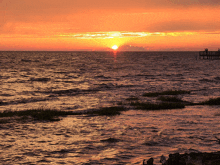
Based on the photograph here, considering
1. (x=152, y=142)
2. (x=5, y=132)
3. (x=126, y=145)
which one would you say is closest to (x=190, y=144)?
(x=152, y=142)

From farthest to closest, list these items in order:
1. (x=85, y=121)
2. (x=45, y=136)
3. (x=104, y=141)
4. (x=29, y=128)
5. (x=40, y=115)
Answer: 1. (x=40, y=115)
2. (x=85, y=121)
3. (x=29, y=128)
4. (x=45, y=136)
5. (x=104, y=141)

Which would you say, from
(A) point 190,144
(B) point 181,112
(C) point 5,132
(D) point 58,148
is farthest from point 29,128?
(B) point 181,112

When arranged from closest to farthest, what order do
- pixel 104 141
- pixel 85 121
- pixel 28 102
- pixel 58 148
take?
pixel 58 148 → pixel 104 141 → pixel 85 121 → pixel 28 102

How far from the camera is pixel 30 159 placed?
1138cm

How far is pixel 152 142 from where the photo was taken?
1349 cm

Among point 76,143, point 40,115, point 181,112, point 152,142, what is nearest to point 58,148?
point 76,143

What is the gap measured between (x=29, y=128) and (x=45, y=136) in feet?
7.60

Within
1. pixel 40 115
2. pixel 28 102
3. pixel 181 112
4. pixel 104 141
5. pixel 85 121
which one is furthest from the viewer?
pixel 28 102

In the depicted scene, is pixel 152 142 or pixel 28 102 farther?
pixel 28 102

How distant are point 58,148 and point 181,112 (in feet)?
39.2

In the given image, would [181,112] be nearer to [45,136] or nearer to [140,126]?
[140,126]

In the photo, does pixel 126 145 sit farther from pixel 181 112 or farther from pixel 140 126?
pixel 181 112

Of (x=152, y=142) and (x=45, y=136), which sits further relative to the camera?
(x=45, y=136)

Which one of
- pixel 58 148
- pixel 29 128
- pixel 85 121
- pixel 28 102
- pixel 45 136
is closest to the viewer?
pixel 58 148
